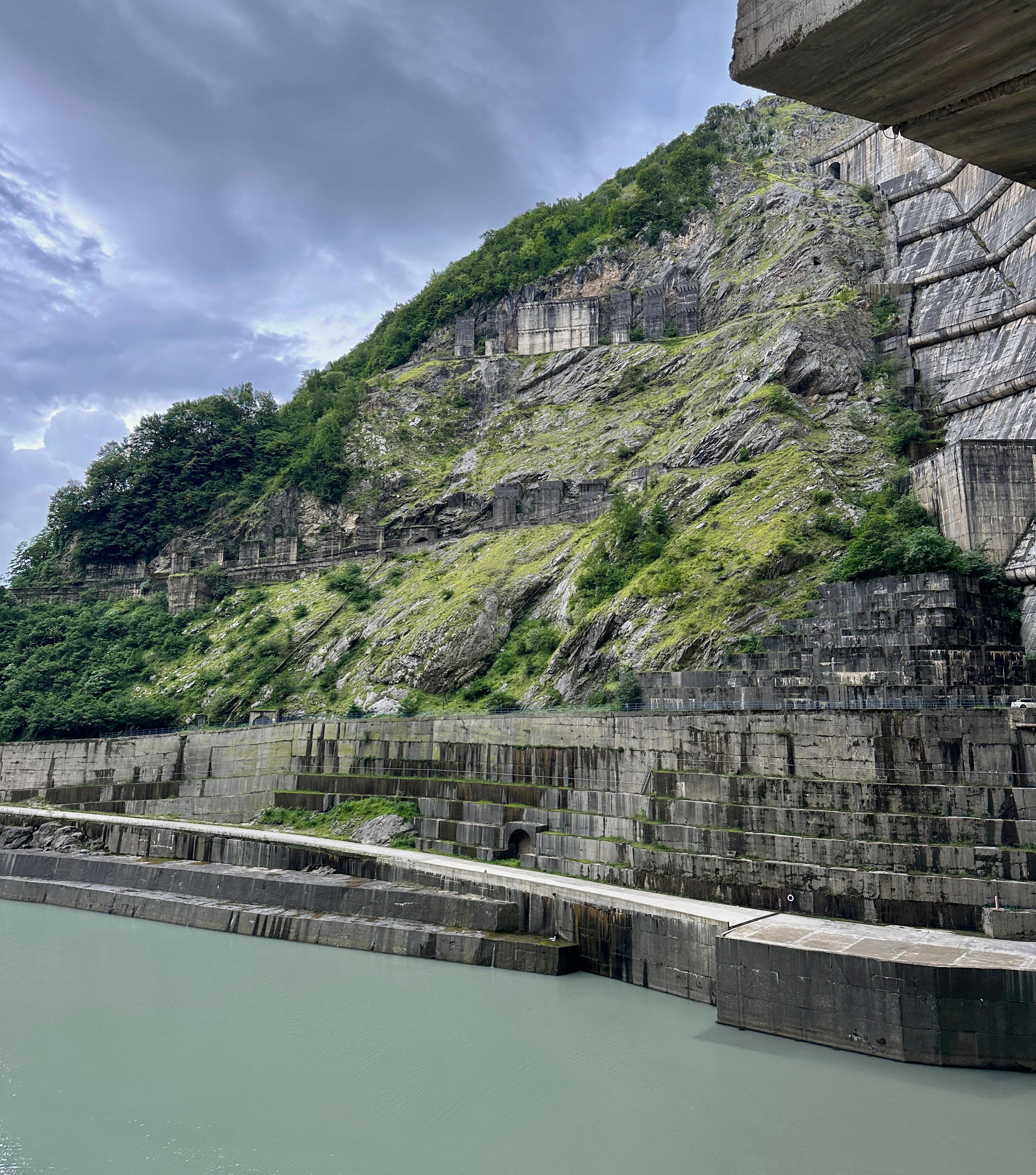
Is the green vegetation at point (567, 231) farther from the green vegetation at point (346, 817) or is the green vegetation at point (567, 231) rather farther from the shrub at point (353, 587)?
the green vegetation at point (346, 817)

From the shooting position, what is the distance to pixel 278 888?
2502 cm

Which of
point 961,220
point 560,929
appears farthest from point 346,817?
point 961,220

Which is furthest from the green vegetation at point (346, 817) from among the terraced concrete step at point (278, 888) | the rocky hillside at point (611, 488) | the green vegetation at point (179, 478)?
the green vegetation at point (179, 478)

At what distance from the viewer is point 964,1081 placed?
13.0 metres

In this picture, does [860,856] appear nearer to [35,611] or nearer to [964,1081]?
[964,1081]

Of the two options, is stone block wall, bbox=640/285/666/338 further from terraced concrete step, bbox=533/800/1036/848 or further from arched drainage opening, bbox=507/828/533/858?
terraced concrete step, bbox=533/800/1036/848

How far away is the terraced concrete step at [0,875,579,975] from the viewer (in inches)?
768

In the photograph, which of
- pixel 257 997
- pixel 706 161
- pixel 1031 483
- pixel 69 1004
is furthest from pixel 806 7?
pixel 706 161

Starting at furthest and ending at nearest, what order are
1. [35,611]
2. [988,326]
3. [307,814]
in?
[35,611] → [988,326] → [307,814]

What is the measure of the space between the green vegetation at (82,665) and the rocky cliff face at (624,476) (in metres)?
2.37

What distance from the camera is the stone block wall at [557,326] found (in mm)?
61875

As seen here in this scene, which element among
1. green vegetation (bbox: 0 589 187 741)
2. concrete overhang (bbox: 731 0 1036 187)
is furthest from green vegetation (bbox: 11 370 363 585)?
concrete overhang (bbox: 731 0 1036 187)

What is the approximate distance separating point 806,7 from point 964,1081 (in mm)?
14657

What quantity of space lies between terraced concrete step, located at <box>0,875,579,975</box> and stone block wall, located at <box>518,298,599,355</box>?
151ft
